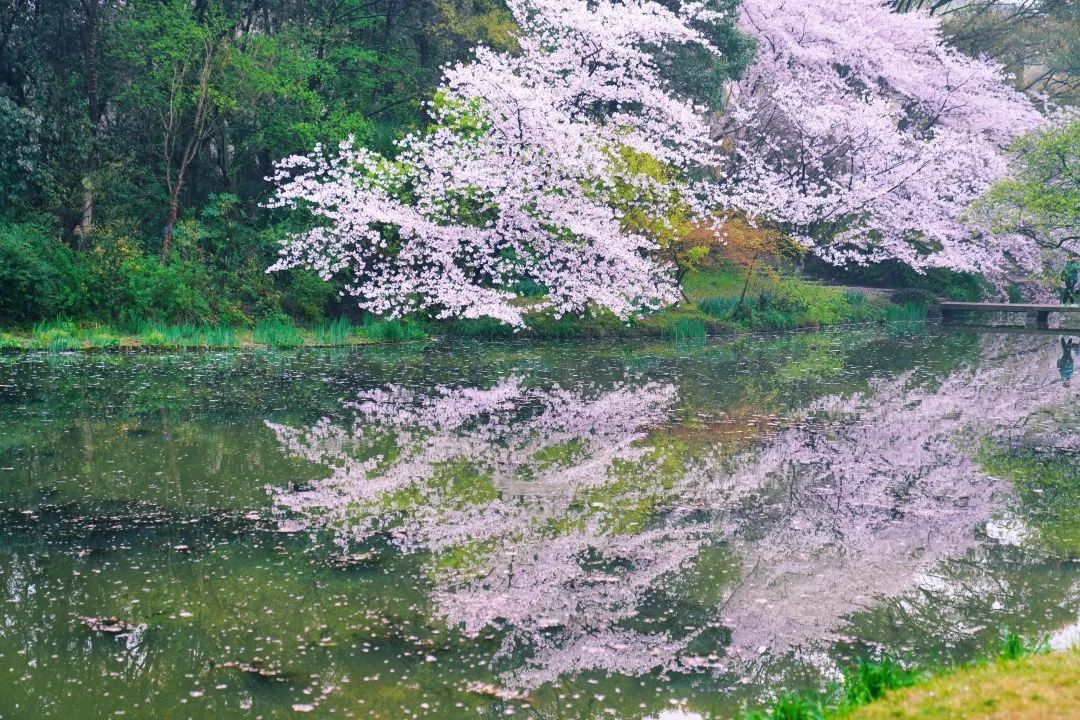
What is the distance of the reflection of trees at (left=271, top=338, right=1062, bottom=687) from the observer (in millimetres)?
6105

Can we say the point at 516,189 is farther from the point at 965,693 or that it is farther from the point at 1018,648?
the point at 965,693

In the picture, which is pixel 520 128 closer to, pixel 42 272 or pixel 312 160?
pixel 312 160

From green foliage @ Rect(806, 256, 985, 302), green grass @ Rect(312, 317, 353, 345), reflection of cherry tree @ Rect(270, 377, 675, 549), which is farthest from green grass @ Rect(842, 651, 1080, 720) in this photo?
green foliage @ Rect(806, 256, 985, 302)

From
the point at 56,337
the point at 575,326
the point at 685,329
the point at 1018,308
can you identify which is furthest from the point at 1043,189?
the point at 56,337

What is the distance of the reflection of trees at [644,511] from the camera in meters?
6.11

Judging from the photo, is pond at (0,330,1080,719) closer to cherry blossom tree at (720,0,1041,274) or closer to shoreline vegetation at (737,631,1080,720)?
shoreline vegetation at (737,631,1080,720)

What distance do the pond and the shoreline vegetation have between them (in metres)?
0.78

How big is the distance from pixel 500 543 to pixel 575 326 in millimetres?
14953

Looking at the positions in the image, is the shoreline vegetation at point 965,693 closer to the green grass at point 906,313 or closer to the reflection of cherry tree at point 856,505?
the reflection of cherry tree at point 856,505

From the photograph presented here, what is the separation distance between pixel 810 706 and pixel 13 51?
21064mm

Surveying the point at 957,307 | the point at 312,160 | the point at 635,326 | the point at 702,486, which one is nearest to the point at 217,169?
the point at 312,160

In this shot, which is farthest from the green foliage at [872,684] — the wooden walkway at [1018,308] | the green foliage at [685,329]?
the wooden walkway at [1018,308]

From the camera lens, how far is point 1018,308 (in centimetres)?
2739

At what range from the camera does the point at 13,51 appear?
19594 millimetres
